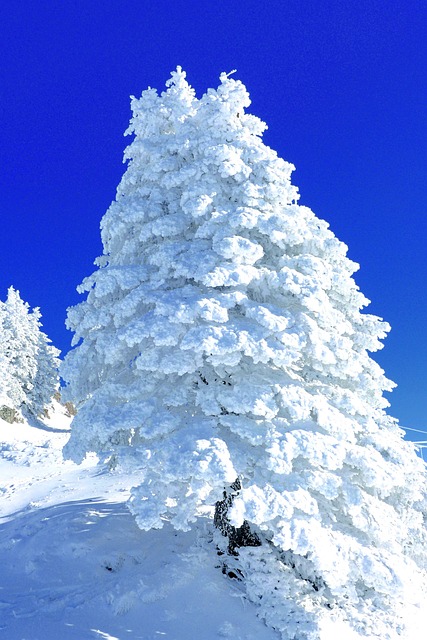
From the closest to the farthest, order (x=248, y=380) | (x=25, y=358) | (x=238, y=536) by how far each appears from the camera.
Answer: (x=248, y=380), (x=238, y=536), (x=25, y=358)

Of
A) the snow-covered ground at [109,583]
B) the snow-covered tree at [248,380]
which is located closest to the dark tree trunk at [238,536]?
the snow-covered tree at [248,380]

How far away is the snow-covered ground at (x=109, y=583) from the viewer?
909cm

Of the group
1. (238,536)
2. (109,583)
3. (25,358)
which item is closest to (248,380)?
(238,536)

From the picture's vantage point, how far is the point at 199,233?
10.8 m

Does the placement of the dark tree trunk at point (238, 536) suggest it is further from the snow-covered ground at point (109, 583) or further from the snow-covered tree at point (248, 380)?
the snow-covered ground at point (109, 583)

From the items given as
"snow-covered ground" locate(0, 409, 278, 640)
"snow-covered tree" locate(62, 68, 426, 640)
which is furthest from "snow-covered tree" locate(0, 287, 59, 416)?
"snow-covered tree" locate(62, 68, 426, 640)

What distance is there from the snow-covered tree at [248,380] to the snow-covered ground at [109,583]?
0.76 m

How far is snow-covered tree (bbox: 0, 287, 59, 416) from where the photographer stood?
4656cm

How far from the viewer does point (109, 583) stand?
34.3ft

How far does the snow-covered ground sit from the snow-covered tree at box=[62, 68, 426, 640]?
29.8 inches

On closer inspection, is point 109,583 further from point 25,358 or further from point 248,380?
point 25,358

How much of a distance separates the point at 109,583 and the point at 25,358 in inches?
1641

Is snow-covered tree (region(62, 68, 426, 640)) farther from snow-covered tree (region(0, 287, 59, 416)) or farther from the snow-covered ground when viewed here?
snow-covered tree (region(0, 287, 59, 416))

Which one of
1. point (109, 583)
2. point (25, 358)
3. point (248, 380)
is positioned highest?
point (25, 358)
